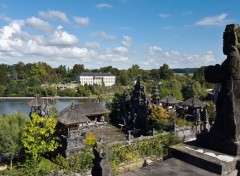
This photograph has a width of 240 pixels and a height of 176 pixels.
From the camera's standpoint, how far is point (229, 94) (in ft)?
16.2

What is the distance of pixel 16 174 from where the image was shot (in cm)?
1650

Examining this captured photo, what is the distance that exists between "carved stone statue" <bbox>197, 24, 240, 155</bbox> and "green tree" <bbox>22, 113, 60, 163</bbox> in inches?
699

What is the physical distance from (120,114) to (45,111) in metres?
11.4

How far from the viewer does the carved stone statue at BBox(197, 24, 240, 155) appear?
15.8 feet

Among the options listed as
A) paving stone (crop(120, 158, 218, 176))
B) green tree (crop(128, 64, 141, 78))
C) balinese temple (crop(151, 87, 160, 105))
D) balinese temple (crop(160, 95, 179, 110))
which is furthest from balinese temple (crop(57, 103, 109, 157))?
green tree (crop(128, 64, 141, 78))

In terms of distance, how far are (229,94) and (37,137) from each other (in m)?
18.7

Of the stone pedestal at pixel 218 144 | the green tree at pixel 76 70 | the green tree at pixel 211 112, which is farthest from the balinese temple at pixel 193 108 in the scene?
the green tree at pixel 76 70

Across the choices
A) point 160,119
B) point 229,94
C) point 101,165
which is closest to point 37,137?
point 160,119

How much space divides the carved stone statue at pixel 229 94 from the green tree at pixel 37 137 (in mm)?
17762

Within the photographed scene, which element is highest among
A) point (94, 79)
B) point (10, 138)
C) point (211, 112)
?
point (94, 79)

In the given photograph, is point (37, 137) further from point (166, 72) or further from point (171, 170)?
point (166, 72)

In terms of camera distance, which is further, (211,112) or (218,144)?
(211,112)

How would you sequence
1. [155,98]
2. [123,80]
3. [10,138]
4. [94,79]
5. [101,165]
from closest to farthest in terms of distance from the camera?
[101,165], [10,138], [155,98], [123,80], [94,79]

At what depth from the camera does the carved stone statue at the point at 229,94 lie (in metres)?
4.82
